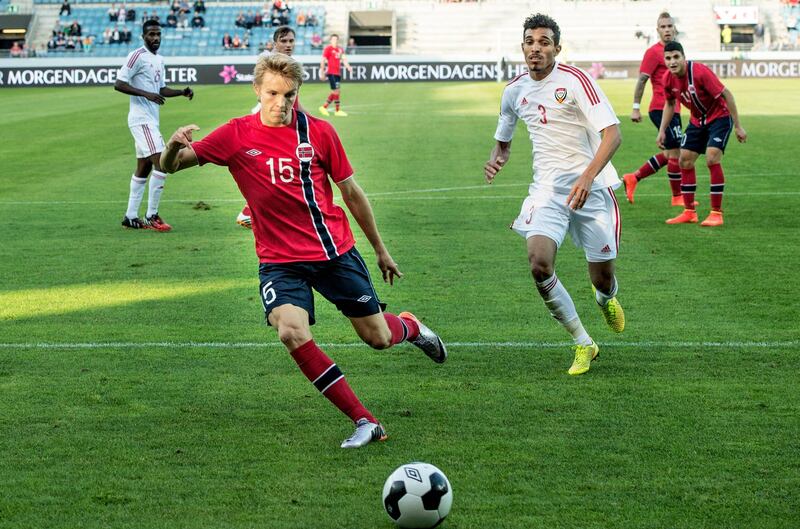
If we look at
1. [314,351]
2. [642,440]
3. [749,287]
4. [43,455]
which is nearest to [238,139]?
[314,351]

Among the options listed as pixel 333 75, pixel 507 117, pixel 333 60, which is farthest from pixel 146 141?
pixel 333 60

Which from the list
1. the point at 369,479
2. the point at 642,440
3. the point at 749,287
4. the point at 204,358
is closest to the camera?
the point at 369,479

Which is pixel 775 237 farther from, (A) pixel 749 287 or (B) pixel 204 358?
A: (B) pixel 204 358

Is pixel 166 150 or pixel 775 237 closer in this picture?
pixel 166 150

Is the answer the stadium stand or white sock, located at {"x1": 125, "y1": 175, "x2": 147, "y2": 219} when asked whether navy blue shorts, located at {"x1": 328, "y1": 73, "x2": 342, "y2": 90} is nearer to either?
white sock, located at {"x1": 125, "y1": 175, "x2": 147, "y2": 219}

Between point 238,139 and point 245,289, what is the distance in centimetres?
374

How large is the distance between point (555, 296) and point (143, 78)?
23.7ft

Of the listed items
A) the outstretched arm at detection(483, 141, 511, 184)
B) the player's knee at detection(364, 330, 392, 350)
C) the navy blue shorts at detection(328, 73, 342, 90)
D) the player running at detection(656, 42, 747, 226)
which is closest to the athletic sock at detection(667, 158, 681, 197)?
the player running at detection(656, 42, 747, 226)

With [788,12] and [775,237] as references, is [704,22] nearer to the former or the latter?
[788,12]

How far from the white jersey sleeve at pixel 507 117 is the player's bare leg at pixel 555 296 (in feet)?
2.86

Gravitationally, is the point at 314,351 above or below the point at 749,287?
above

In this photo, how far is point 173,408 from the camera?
19.1ft

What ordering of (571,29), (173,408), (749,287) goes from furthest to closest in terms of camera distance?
(571,29)
(749,287)
(173,408)

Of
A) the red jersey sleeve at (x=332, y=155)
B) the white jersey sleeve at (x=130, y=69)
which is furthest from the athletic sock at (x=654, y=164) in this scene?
the red jersey sleeve at (x=332, y=155)
